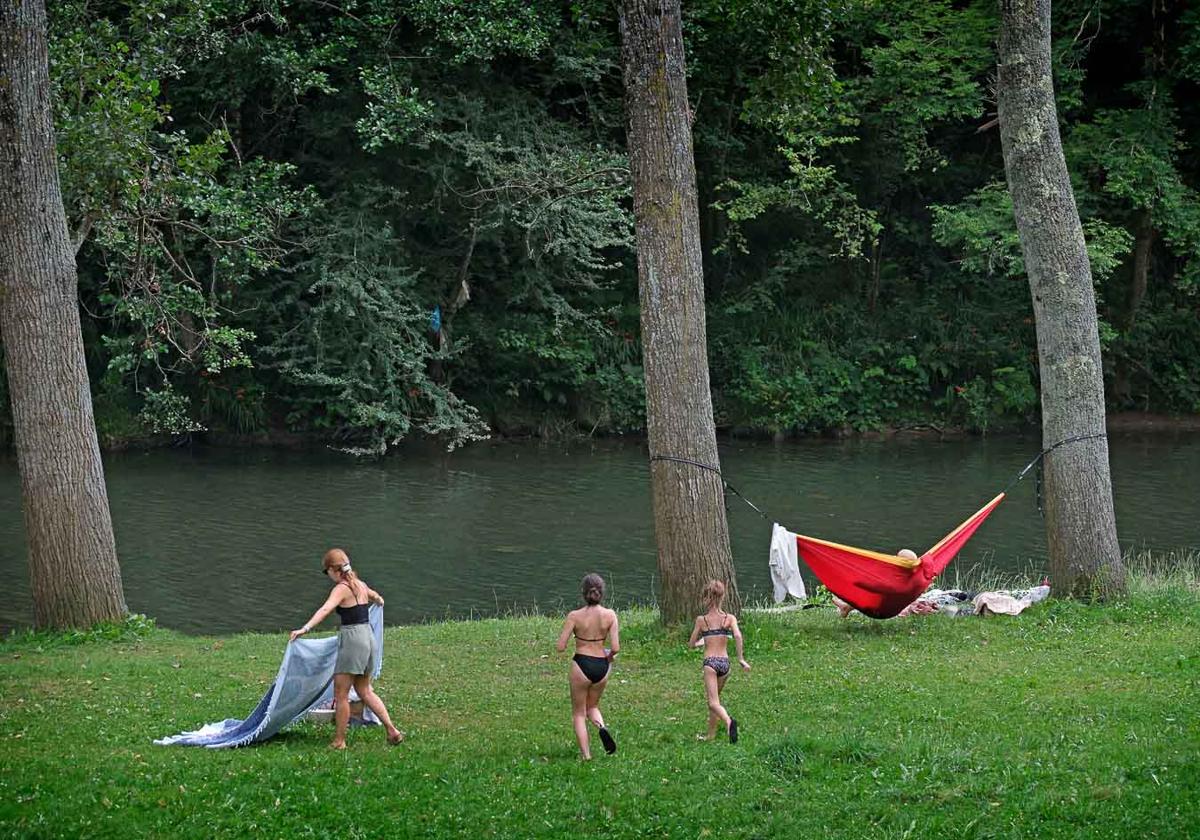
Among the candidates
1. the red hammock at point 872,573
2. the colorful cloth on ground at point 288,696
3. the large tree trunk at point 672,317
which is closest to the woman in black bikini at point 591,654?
the colorful cloth on ground at point 288,696

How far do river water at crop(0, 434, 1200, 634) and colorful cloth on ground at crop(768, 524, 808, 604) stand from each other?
366 cm

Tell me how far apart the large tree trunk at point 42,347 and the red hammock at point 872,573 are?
688cm

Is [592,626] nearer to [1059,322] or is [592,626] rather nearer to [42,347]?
[1059,322]

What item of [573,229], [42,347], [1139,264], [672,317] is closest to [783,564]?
[672,317]

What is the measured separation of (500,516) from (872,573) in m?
12.3

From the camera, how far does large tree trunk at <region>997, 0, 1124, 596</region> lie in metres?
12.5

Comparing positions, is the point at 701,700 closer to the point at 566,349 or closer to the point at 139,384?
the point at 566,349

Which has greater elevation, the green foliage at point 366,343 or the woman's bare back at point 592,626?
the green foliage at point 366,343

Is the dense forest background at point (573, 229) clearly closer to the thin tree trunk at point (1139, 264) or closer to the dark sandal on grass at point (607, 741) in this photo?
the thin tree trunk at point (1139, 264)

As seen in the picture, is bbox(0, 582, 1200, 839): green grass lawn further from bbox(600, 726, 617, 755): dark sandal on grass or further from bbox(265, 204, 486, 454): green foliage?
bbox(265, 204, 486, 454): green foliage

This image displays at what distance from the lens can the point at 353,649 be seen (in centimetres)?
817

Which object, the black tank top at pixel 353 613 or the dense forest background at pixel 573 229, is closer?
the black tank top at pixel 353 613

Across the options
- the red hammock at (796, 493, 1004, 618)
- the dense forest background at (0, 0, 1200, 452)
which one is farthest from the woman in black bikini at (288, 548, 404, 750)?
the dense forest background at (0, 0, 1200, 452)

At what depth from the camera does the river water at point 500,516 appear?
56.9ft
